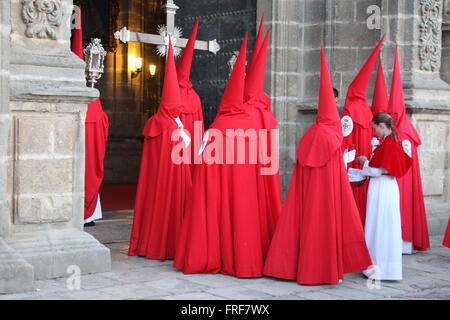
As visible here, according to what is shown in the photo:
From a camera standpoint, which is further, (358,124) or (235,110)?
(358,124)

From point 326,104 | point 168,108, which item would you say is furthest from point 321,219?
point 168,108

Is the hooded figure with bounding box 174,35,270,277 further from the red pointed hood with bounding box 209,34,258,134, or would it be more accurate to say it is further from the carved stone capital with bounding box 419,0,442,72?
the carved stone capital with bounding box 419,0,442,72

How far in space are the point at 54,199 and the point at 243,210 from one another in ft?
5.59

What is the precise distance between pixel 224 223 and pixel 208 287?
2.42ft

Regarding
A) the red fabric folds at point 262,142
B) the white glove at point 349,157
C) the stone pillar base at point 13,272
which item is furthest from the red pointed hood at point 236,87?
the stone pillar base at point 13,272

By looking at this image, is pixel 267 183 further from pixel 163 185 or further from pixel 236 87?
pixel 163 185

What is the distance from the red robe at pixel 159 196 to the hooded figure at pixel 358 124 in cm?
186

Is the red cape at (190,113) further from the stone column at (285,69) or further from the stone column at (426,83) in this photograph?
the stone column at (426,83)

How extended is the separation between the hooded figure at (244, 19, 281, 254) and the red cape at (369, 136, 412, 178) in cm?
101

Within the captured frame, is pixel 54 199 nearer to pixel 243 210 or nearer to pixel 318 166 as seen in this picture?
pixel 243 210

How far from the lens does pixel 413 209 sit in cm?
914

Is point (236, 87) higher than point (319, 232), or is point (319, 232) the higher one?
point (236, 87)

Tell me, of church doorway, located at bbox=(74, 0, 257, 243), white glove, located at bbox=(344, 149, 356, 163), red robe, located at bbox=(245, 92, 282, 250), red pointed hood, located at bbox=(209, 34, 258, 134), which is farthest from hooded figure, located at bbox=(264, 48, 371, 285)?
church doorway, located at bbox=(74, 0, 257, 243)
